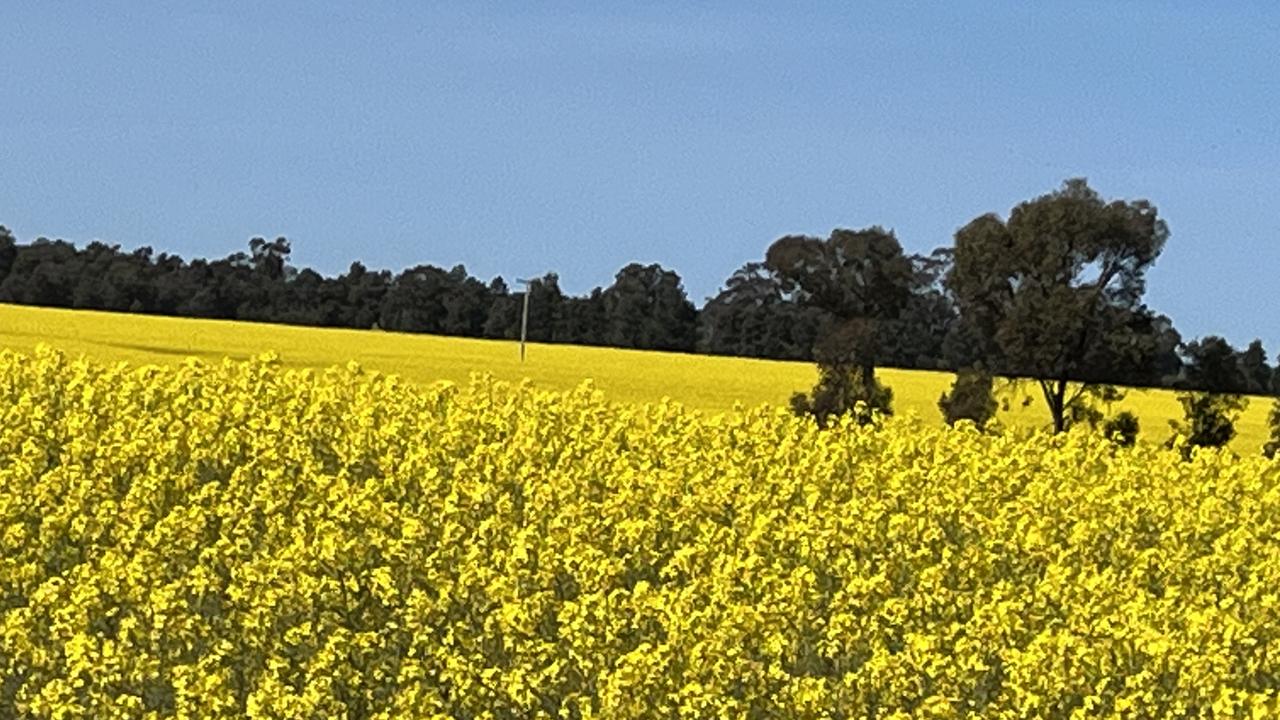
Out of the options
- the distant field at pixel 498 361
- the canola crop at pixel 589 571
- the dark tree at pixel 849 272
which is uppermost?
the dark tree at pixel 849 272

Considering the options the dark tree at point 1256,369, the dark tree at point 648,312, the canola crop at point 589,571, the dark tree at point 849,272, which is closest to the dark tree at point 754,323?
the dark tree at point 648,312

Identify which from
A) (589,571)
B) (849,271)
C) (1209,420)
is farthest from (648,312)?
(589,571)

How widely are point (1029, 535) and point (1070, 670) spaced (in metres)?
3.44

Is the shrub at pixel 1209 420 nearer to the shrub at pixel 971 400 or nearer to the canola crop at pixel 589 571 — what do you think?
the shrub at pixel 971 400

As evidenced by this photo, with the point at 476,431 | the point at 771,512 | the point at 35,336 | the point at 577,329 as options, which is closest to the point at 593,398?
the point at 476,431

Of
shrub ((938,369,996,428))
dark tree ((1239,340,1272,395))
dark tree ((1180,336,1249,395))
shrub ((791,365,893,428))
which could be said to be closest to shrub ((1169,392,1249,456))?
dark tree ((1180,336,1249,395))

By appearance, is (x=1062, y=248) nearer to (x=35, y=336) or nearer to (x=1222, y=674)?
(x=35, y=336)

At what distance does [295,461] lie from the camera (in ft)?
48.1

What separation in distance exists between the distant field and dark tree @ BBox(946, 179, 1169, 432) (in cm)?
173

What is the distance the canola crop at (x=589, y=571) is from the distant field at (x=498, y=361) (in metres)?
24.0

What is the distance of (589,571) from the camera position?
10.6 m

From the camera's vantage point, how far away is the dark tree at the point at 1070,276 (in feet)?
131

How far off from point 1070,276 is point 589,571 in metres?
31.2

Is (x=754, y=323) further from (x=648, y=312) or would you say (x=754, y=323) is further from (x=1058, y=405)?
Answer: (x=1058, y=405)
